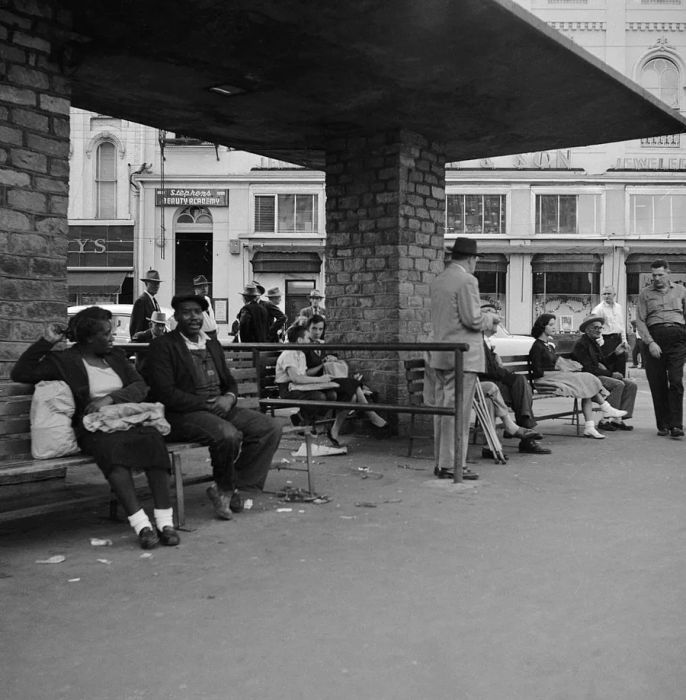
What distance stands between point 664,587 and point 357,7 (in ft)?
14.9

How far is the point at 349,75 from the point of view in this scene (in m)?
8.24

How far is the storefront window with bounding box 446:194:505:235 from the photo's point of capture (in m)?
32.6

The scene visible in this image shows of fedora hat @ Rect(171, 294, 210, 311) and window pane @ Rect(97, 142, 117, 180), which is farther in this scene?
window pane @ Rect(97, 142, 117, 180)

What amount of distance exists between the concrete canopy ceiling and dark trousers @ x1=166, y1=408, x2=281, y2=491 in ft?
9.76

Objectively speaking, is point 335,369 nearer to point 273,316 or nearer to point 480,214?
point 273,316

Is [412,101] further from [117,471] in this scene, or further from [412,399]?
[117,471]

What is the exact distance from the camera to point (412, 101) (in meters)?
9.12

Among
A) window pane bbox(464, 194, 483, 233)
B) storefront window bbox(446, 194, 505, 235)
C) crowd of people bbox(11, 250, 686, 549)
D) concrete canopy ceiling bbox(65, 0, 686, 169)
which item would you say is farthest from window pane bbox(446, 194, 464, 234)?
concrete canopy ceiling bbox(65, 0, 686, 169)

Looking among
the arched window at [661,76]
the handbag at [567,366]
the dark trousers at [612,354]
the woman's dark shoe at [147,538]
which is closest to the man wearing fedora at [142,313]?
the handbag at [567,366]

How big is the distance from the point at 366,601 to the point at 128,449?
198 cm

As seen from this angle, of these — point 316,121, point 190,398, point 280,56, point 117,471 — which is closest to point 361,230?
point 316,121

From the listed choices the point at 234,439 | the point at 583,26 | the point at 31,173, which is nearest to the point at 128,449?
the point at 234,439

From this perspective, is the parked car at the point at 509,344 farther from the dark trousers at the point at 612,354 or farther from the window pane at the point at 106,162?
the window pane at the point at 106,162

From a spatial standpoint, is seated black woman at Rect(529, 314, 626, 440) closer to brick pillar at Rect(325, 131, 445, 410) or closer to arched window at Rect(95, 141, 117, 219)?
brick pillar at Rect(325, 131, 445, 410)
